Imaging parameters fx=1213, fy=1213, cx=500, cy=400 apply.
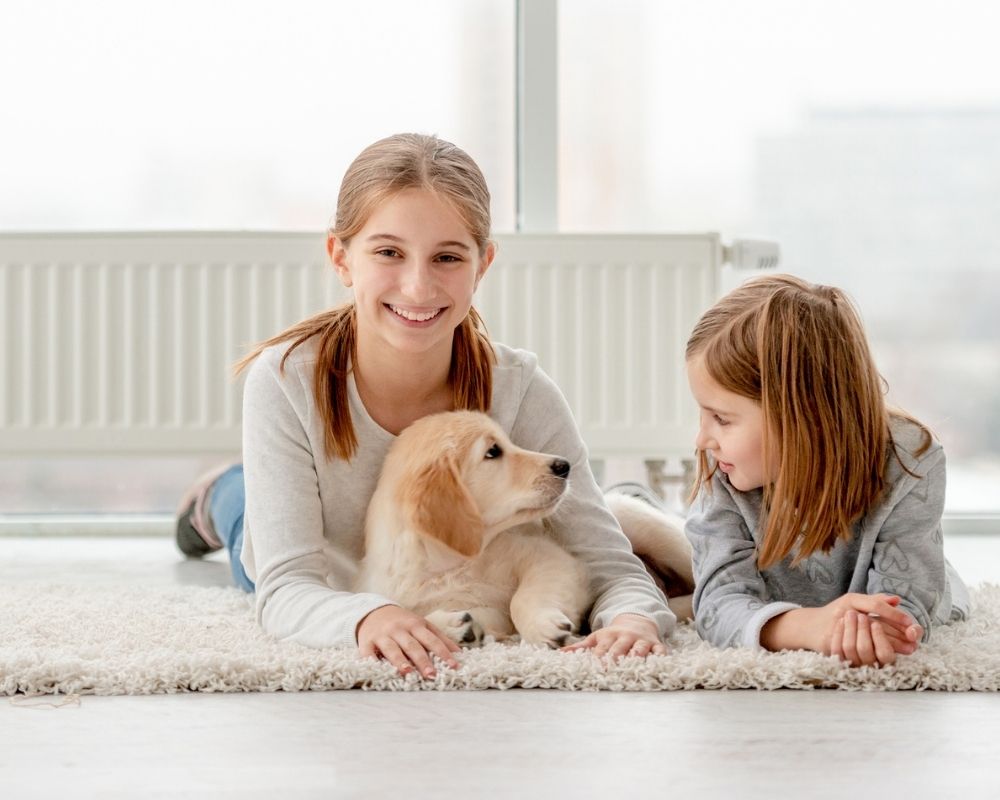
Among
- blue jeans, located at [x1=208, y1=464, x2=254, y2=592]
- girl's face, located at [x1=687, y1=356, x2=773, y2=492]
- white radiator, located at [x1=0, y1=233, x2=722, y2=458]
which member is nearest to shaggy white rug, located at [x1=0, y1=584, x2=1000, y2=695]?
girl's face, located at [x1=687, y1=356, x2=773, y2=492]

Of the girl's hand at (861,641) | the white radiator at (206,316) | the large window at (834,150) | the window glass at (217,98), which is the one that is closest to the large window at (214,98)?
the window glass at (217,98)

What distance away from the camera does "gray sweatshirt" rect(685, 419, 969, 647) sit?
1.64 m

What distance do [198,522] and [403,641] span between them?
1.28 metres

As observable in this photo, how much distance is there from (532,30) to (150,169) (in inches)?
43.8

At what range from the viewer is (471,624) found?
5.42 feet

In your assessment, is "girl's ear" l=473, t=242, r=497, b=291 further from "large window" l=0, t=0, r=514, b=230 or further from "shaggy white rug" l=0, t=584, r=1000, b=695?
"large window" l=0, t=0, r=514, b=230

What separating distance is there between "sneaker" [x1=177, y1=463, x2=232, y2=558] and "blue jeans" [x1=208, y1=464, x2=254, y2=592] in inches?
1.5

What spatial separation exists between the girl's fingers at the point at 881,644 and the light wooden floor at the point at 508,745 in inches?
2.2

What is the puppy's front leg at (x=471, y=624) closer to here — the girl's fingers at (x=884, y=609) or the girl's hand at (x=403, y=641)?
the girl's hand at (x=403, y=641)

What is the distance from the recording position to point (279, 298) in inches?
123

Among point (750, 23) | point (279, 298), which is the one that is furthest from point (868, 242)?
point (279, 298)

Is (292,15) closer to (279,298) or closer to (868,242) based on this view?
(279,298)

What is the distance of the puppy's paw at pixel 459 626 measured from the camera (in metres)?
1.64

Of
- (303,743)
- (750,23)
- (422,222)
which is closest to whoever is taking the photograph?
(303,743)
